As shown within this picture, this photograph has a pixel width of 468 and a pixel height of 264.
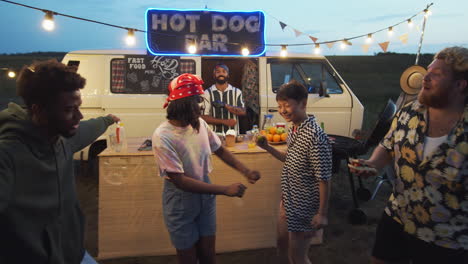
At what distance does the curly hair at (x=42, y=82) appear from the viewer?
121 centimetres

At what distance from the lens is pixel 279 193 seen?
3.64 metres

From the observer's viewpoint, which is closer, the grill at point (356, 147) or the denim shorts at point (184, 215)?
the denim shorts at point (184, 215)

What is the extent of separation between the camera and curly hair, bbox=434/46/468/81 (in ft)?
5.53

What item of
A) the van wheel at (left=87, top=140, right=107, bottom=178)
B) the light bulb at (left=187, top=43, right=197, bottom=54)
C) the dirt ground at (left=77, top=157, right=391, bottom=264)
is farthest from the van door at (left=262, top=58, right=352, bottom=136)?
the van wheel at (left=87, top=140, right=107, bottom=178)

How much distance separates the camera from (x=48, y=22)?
4102 mm

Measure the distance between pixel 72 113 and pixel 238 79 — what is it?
6.13m

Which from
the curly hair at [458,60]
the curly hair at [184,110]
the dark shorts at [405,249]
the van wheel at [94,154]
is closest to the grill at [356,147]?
the dark shorts at [405,249]

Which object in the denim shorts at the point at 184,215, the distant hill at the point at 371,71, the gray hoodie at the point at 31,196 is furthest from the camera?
A: the distant hill at the point at 371,71

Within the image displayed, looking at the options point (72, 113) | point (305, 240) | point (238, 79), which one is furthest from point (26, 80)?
point (238, 79)

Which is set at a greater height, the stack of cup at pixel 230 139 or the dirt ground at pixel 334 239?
the stack of cup at pixel 230 139

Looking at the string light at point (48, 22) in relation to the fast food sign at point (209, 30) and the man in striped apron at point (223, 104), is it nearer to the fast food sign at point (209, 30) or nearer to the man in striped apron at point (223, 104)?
the fast food sign at point (209, 30)

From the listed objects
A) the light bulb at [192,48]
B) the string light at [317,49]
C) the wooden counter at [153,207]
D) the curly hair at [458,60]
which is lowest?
the wooden counter at [153,207]

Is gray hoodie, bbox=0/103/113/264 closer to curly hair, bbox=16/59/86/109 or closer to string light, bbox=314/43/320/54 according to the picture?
curly hair, bbox=16/59/86/109

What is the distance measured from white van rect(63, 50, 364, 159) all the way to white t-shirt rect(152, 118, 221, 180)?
3575 mm
